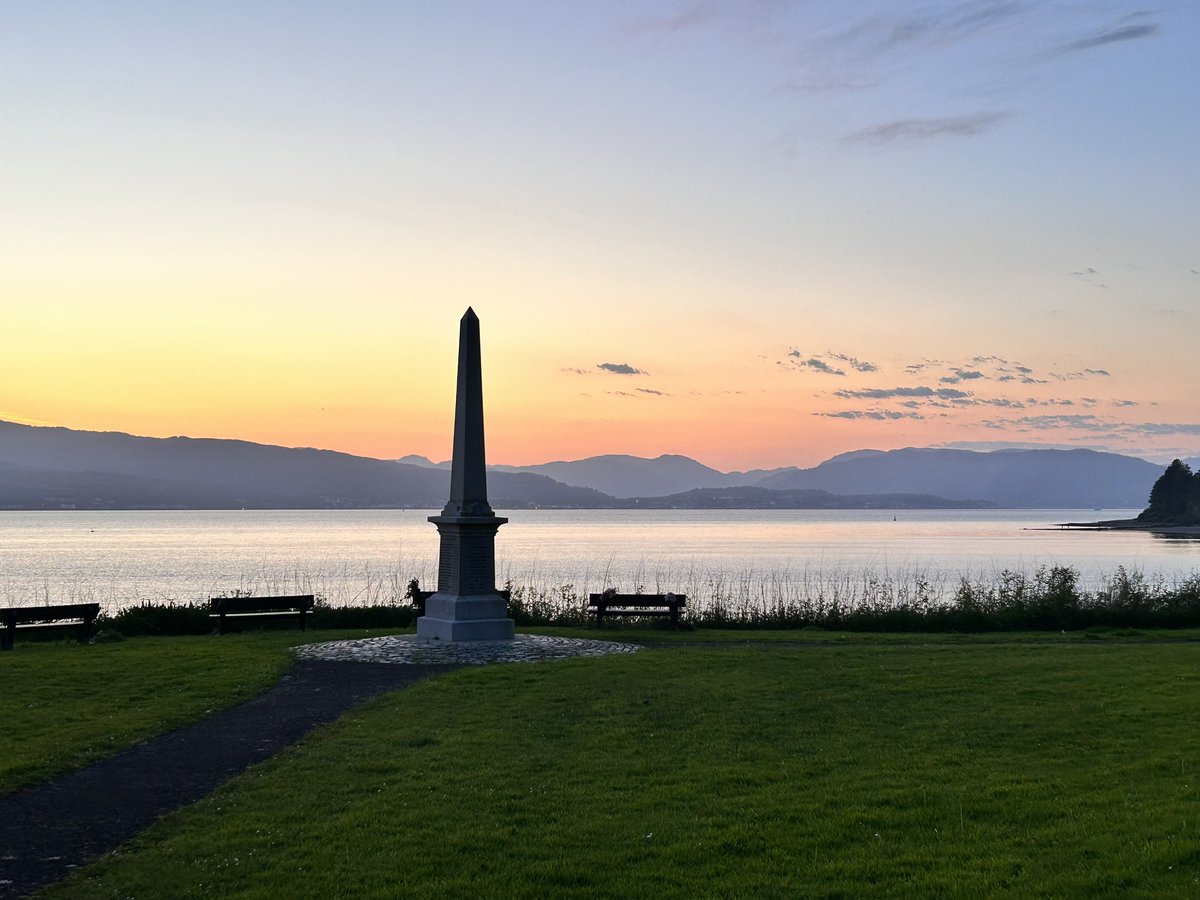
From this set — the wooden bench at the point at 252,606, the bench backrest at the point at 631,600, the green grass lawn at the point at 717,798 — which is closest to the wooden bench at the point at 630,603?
the bench backrest at the point at 631,600

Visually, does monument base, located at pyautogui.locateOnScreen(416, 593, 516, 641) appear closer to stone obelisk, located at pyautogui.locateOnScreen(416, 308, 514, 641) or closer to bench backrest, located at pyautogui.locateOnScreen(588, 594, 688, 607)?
stone obelisk, located at pyautogui.locateOnScreen(416, 308, 514, 641)

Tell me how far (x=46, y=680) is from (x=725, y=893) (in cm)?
1242

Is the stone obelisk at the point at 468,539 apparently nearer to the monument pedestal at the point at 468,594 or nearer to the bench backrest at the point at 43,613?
the monument pedestal at the point at 468,594

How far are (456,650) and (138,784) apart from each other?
31.7 feet

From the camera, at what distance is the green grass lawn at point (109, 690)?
1066 centimetres

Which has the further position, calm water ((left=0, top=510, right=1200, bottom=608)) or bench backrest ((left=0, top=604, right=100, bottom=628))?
calm water ((left=0, top=510, right=1200, bottom=608))

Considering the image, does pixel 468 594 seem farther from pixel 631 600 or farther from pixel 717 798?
pixel 717 798

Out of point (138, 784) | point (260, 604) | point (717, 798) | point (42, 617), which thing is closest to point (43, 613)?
point (42, 617)

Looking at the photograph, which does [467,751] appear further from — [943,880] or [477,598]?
[477,598]

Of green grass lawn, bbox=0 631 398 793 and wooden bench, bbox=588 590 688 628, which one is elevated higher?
wooden bench, bbox=588 590 688 628

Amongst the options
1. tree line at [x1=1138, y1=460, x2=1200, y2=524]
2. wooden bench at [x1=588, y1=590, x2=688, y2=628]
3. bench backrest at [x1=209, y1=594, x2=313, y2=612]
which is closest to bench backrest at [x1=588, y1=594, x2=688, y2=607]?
wooden bench at [x1=588, y1=590, x2=688, y2=628]

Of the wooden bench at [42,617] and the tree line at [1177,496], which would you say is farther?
the tree line at [1177,496]

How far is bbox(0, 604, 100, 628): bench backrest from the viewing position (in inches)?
782

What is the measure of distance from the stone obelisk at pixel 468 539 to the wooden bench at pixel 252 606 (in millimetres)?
3667
